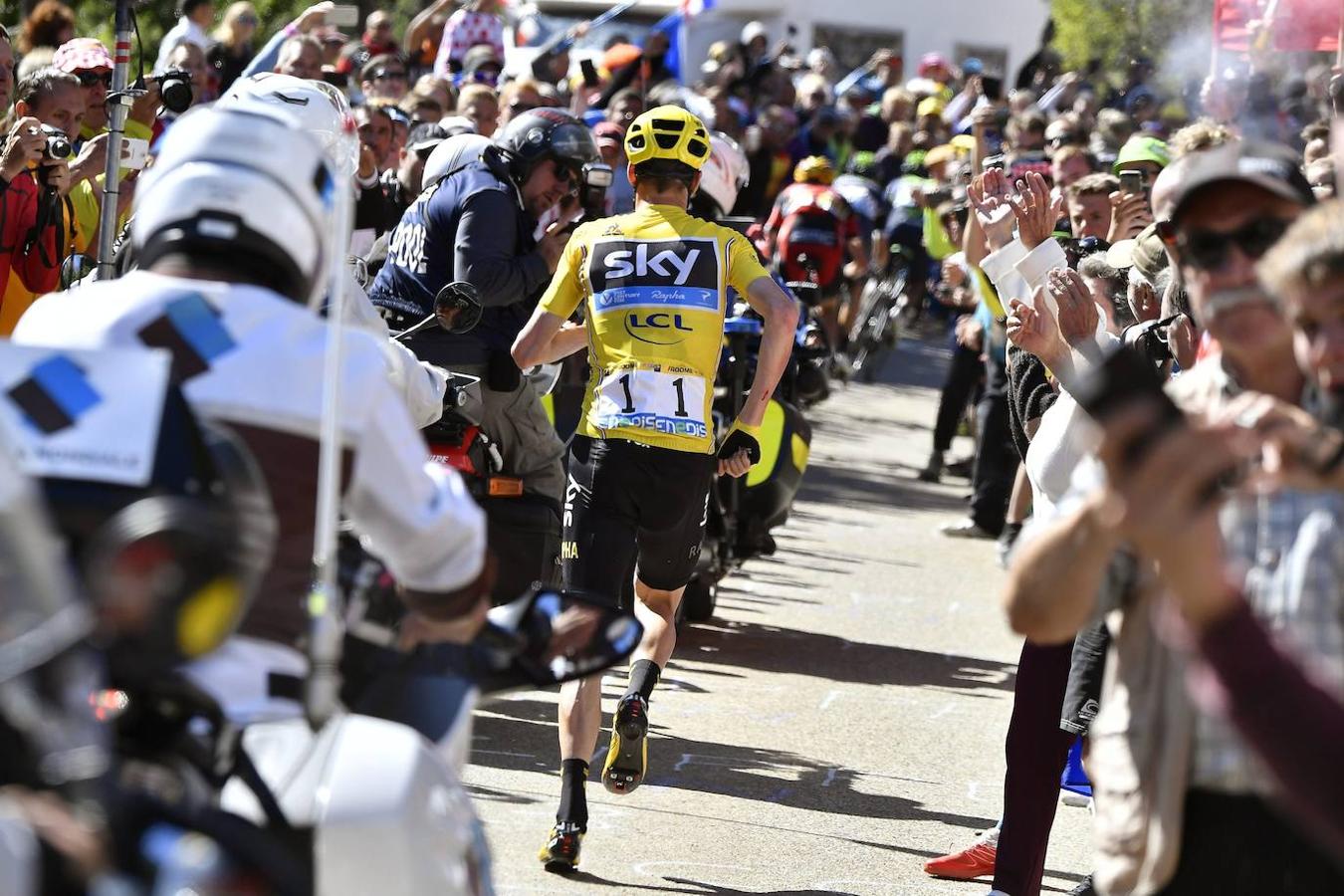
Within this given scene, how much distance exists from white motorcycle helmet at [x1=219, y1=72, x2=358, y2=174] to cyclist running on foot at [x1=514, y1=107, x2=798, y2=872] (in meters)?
0.76

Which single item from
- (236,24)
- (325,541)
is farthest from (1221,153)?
(236,24)

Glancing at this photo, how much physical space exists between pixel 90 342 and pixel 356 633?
2.19ft

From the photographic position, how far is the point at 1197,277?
10.7ft

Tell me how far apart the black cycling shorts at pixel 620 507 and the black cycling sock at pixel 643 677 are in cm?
23

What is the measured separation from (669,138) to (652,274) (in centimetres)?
47

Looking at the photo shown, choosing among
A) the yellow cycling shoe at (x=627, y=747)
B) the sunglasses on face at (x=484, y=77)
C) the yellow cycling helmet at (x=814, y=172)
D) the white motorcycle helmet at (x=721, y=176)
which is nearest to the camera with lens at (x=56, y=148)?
the white motorcycle helmet at (x=721, y=176)

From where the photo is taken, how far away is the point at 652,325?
21.4ft

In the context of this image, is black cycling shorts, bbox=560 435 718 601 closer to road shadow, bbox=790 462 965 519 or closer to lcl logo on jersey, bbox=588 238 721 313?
lcl logo on jersey, bbox=588 238 721 313

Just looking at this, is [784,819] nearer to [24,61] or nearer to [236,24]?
[24,61]

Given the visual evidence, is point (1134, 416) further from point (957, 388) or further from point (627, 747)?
point (957, 388)

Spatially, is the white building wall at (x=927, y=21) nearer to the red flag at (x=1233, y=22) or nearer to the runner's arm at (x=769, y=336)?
the red flag at (x=1233, y=22)

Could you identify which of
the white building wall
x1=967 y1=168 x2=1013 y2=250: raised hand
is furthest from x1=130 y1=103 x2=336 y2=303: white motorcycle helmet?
the white building wall

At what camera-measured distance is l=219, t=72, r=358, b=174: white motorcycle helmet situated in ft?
21.1

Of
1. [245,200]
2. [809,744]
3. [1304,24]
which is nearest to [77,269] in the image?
[809,744]
